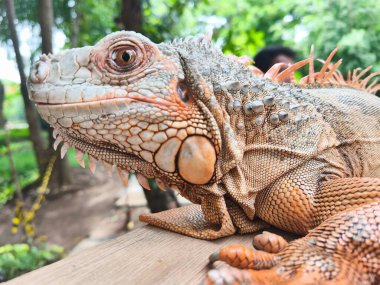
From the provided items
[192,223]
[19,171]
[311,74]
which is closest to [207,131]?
[192,223]

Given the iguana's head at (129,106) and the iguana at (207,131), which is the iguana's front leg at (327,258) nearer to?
the iguana at (207,131)

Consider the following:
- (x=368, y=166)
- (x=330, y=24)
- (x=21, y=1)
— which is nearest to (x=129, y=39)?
(x=368, y=166)

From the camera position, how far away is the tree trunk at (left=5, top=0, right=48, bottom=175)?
418cm

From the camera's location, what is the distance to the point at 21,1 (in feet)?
16.7

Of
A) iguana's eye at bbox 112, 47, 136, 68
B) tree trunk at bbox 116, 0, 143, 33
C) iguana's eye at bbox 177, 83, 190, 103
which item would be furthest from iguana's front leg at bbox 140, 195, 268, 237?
tree trunk at bbox 116, 0, 143, 33

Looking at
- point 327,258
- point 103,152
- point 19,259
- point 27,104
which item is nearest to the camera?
point 327,258

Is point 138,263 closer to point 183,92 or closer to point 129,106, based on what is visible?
point 129,106

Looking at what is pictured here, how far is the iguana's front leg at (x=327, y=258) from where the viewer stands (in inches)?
37.2

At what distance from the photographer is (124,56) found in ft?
4.76

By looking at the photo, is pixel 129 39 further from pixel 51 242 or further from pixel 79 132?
pixel 51 242

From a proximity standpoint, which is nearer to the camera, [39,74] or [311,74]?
[39,74]

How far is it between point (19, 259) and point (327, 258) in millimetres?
4210

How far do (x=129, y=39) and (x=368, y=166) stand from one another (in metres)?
1.42

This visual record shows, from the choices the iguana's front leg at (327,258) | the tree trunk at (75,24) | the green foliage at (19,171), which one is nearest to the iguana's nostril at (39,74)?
the iguana's front leg at (327,258)
